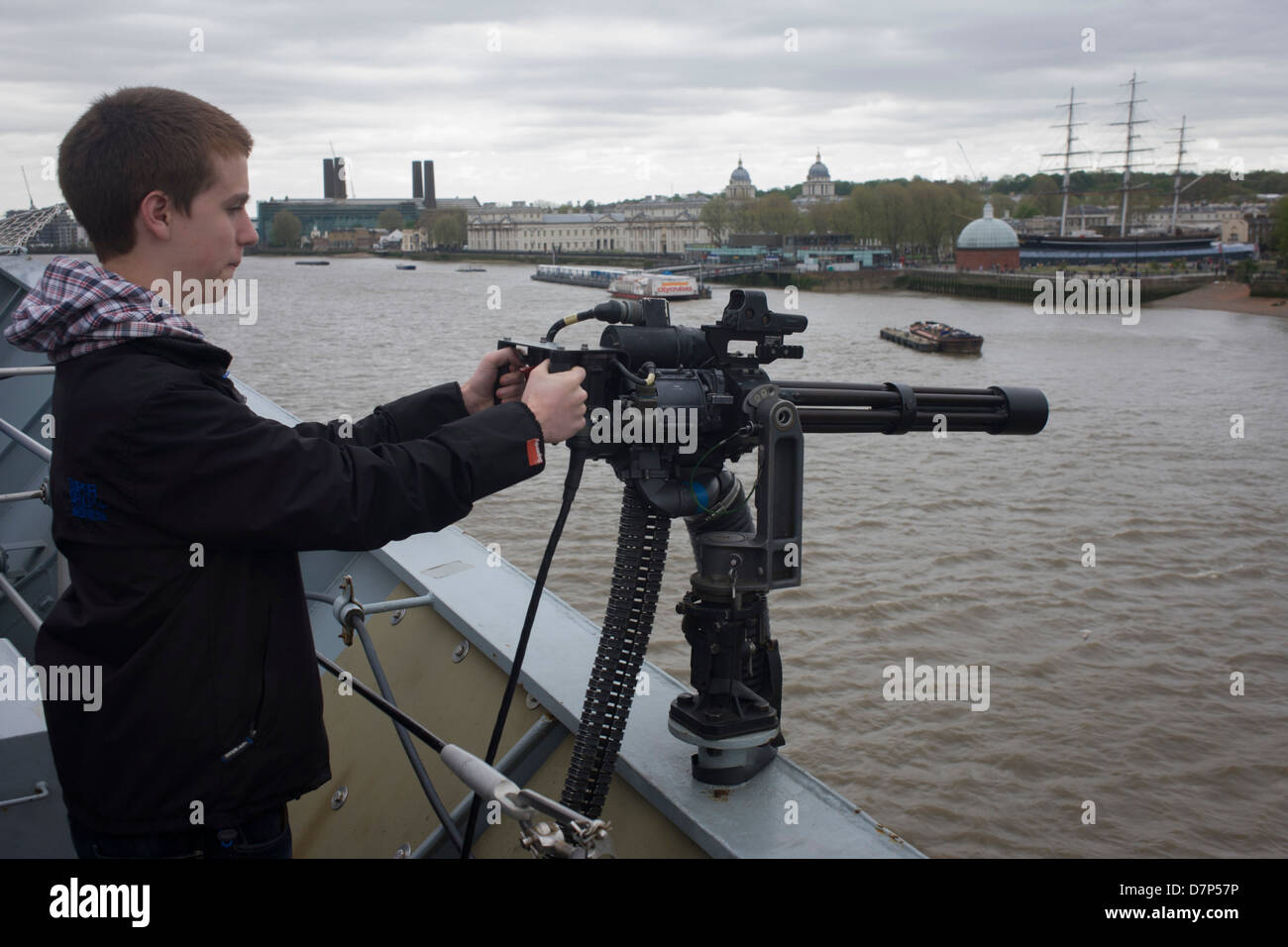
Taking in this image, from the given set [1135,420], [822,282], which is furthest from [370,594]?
[822,282]

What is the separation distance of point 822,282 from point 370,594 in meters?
74.0

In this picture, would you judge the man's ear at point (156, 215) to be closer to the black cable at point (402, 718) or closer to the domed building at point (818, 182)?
the black cable at point (402, 718)

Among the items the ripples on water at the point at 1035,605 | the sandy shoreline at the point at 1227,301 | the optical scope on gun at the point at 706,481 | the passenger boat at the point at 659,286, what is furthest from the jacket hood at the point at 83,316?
the sandy shoreline at the point at 1227,301

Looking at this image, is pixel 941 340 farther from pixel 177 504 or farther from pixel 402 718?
pixel 177 504

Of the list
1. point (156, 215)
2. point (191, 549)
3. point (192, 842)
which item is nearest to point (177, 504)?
point (191, 549)

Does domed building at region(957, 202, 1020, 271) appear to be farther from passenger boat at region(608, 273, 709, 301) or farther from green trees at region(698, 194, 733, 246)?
green trees at region(698, 194, 733, 246)

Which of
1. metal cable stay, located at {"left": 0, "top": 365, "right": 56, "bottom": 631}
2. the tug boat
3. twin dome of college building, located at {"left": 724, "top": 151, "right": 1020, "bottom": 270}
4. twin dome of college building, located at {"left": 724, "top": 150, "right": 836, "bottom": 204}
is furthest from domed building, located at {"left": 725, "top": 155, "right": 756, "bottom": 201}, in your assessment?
metal cable stay, located at {"left": 0, "top": 365, "right": 56, "bottom": 631}

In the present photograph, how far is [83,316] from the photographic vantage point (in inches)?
75.2

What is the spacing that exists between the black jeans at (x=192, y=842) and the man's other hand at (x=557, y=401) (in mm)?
954

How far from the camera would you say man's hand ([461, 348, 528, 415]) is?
9.11 feet

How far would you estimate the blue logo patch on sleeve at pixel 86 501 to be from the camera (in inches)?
76.4

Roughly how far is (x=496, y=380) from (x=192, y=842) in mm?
1287

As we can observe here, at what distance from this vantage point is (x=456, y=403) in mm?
2842

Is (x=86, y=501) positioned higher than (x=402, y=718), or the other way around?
(x=86, y=501)
